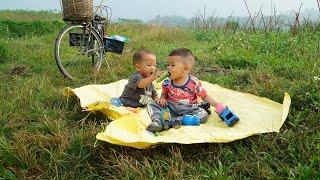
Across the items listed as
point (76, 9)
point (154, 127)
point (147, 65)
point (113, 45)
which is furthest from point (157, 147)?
point (113, 45)

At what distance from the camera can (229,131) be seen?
3543 millimetres

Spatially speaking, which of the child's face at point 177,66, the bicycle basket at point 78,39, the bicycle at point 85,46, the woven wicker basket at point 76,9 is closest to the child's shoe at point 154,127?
the child's face at point 177,66

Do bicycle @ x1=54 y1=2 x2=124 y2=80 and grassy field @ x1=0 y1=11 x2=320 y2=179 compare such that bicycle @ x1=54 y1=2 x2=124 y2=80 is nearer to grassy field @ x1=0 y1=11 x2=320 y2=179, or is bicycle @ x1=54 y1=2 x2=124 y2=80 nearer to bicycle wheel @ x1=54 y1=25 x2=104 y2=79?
bicycle wheel @ x1=54 y1=25 x2=104 y2=79

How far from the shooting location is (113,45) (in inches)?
259

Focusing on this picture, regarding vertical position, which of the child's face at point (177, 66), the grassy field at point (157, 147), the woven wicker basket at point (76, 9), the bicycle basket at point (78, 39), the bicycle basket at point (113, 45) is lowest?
the grassy field at point (157, 147)

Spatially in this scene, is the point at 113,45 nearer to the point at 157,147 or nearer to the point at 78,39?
the point at 78,39

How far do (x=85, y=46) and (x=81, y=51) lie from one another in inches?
3.6

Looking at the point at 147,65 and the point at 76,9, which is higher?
the point at 76,9

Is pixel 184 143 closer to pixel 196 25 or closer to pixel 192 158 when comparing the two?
pixel 192 158

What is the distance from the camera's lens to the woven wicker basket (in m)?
5.89

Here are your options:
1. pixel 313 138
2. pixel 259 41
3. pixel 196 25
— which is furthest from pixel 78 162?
pixel 196 25

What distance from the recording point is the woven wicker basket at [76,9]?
5891 millimetres

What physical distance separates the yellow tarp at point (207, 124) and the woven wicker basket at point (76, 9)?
1.55 m

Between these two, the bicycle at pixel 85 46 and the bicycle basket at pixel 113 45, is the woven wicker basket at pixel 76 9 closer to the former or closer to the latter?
the bicycle at pixel 85 46
